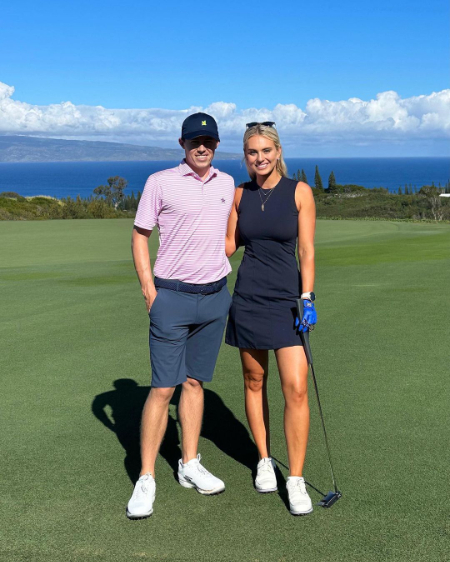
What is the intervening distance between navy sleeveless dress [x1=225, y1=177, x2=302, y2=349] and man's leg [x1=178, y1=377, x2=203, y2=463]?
0.43m

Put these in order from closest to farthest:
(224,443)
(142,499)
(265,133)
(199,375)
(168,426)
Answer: (142,499) → (265,133) → (199,375) → (224,443) → (168,426)

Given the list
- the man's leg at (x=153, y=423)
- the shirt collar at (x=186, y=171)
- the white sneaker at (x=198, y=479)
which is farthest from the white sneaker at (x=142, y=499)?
the shirt collar at (x=186, y=171)

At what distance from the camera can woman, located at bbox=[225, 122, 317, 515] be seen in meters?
4.09

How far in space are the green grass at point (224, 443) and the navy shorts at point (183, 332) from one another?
0.70 meters

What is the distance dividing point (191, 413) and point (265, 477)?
1.95 ft

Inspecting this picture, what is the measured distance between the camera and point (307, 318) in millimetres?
4004

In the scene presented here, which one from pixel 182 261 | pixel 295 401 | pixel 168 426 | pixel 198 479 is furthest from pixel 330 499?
pixel 168 426

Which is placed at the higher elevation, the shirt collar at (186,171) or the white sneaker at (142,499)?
the shirt collar at (186,171)

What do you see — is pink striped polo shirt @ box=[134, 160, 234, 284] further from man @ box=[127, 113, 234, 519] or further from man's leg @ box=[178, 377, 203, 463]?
man's leg @ box=[178, 377, 203, 463]

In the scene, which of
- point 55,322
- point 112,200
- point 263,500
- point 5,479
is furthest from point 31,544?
point 112,200

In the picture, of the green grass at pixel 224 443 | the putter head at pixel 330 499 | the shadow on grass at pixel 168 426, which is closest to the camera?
the green grass at pixel 224 443

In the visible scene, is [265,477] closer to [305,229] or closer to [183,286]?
[183,286]

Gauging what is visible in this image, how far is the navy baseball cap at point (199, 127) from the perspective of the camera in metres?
3.99

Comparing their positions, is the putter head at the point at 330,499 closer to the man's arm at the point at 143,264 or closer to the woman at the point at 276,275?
the woman at the point at 276,275
